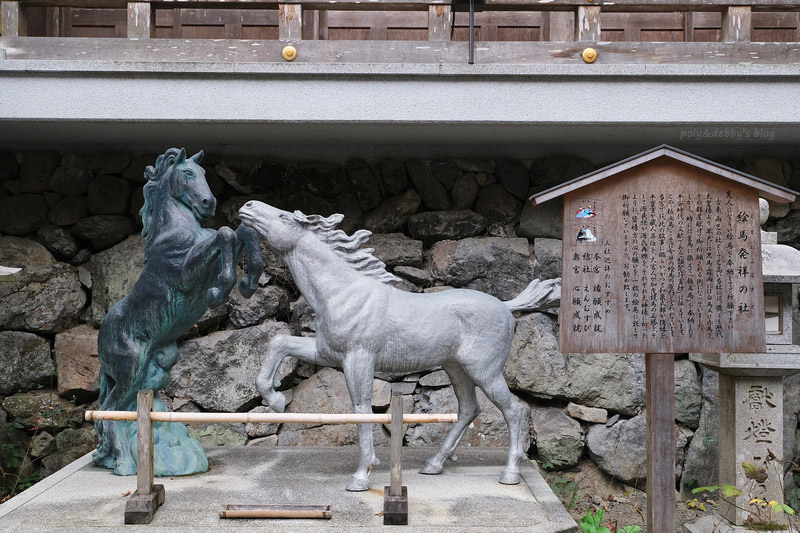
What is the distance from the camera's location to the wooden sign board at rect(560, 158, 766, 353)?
3926 millimetres

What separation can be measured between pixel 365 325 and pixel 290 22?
260cm

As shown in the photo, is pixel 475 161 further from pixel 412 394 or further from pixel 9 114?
pixel 9 114

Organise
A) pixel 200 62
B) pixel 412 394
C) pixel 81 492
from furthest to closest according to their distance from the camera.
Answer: pixel 412 394 → pixel 200 62 → pixel 81 492

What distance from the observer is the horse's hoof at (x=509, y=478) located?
446cm

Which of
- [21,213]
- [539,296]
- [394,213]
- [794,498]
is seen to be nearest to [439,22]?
[394,213]

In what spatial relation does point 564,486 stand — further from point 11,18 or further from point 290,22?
point 11,18

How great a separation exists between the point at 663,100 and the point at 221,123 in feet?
11.1

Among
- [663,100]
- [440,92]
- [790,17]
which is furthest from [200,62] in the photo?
[790,17]

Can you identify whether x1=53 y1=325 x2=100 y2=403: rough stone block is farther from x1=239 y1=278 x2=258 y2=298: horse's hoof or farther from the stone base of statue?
x1=239 y1=278 x2=258 y2=298: horse's hoof

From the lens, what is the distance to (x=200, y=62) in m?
5.48

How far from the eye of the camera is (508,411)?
4.51 meters

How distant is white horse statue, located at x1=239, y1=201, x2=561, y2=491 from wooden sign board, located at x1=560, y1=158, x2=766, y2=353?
2.16ft

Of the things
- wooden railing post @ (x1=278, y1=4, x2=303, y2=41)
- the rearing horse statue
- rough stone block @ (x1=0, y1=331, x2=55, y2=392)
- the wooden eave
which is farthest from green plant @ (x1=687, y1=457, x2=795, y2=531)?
rough stone block @ (x1=0, y1=331, x2=55, y2=392)

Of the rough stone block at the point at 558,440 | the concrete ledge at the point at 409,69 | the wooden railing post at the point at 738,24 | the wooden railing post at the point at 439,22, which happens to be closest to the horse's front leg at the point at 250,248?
the concrete ledge at the point at 409,69
